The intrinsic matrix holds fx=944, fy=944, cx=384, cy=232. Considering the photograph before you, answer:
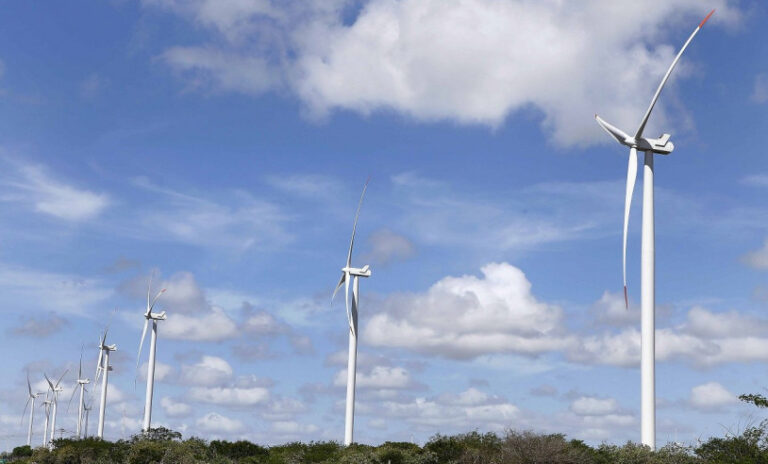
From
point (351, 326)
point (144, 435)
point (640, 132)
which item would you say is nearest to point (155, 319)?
point (144, 435)

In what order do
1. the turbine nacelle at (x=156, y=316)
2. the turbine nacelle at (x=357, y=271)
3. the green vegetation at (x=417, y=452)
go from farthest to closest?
the turbine nacelle at (x=156, y=316)
the turbine nacelle at (x=357, y=271)
the green vegetation at (x=417, y=452)

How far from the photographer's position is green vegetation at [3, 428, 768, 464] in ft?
159

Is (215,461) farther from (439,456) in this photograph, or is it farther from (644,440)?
(644,440)

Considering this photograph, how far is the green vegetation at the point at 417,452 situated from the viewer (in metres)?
48.6

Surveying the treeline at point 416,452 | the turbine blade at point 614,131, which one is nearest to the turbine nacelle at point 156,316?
the treeline at point 416,452

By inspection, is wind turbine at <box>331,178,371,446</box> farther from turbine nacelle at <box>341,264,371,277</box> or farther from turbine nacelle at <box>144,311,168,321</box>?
turbine nacelle at <box>144,311,168,321</box>

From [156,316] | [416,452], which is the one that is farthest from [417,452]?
[156,316]

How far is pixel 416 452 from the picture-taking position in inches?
2665

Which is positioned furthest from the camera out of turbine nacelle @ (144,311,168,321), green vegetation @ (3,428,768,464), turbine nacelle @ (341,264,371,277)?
turbine nacelle @ (144,311,168,321)

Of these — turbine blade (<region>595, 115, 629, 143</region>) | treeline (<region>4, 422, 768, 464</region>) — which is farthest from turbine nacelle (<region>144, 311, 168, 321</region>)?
turbine blade (<region>595, 115, 629, 143</region>)

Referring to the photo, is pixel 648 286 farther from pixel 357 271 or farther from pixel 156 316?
pixel 156 316

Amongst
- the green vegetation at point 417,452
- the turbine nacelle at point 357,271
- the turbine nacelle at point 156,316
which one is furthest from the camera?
the turbine nacelle at point 156,316

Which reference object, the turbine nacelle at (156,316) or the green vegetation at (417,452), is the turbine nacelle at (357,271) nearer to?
the green vegetation at (417,452)

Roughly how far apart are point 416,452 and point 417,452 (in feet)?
0.32
